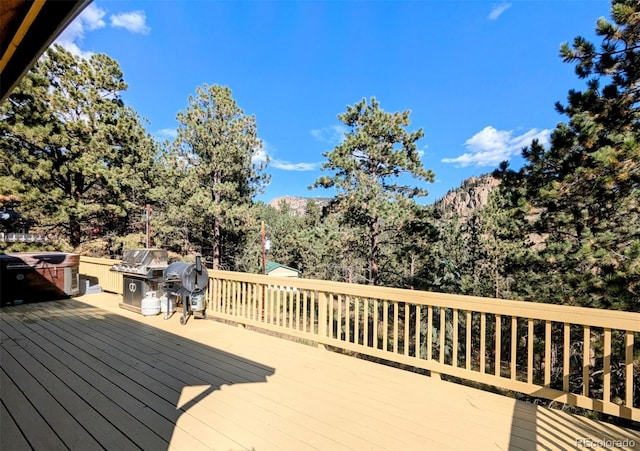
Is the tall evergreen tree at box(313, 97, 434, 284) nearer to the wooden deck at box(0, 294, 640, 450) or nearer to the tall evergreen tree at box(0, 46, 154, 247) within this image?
the wooden deck at box(0, 294, 640, 450)

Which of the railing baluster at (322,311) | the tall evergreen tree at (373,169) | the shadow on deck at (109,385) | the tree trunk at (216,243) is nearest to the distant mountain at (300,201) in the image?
the tall evergreen tree at (373,169)

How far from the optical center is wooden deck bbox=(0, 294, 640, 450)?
1805 millimetres

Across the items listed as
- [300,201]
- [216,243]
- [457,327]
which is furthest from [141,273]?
[300,201]

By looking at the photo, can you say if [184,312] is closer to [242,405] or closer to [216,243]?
[242,405]

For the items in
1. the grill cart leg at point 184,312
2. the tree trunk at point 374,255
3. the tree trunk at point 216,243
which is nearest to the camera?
the grill cart leg at point 184,312

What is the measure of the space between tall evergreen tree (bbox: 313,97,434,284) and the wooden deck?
7.10 m

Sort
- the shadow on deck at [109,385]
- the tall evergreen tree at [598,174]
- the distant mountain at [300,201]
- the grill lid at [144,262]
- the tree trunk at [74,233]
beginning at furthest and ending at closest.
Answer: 1. the distant mountain at [300,201]
2. the tree trunk at [74,233]
3. the grill lid at [144,262]
4. the tall evergreen tree at [598,174]
5. the shadow on deck at [109,385]

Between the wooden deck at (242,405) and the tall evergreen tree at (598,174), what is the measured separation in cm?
350

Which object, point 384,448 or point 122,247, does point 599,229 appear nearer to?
point 384,448

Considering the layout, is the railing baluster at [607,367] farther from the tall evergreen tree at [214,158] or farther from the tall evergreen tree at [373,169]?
the tall evergreen tree at [214,158]

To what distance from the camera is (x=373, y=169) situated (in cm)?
1028

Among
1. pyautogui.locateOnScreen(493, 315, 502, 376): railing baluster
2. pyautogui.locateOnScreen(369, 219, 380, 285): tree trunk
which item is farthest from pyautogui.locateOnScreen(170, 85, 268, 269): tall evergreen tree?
pyautogui.locateOnScreen(493, 315, 502, 376): railing baluster

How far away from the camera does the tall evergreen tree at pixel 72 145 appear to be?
31.9 ft

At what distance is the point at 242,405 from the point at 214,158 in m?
13.0
